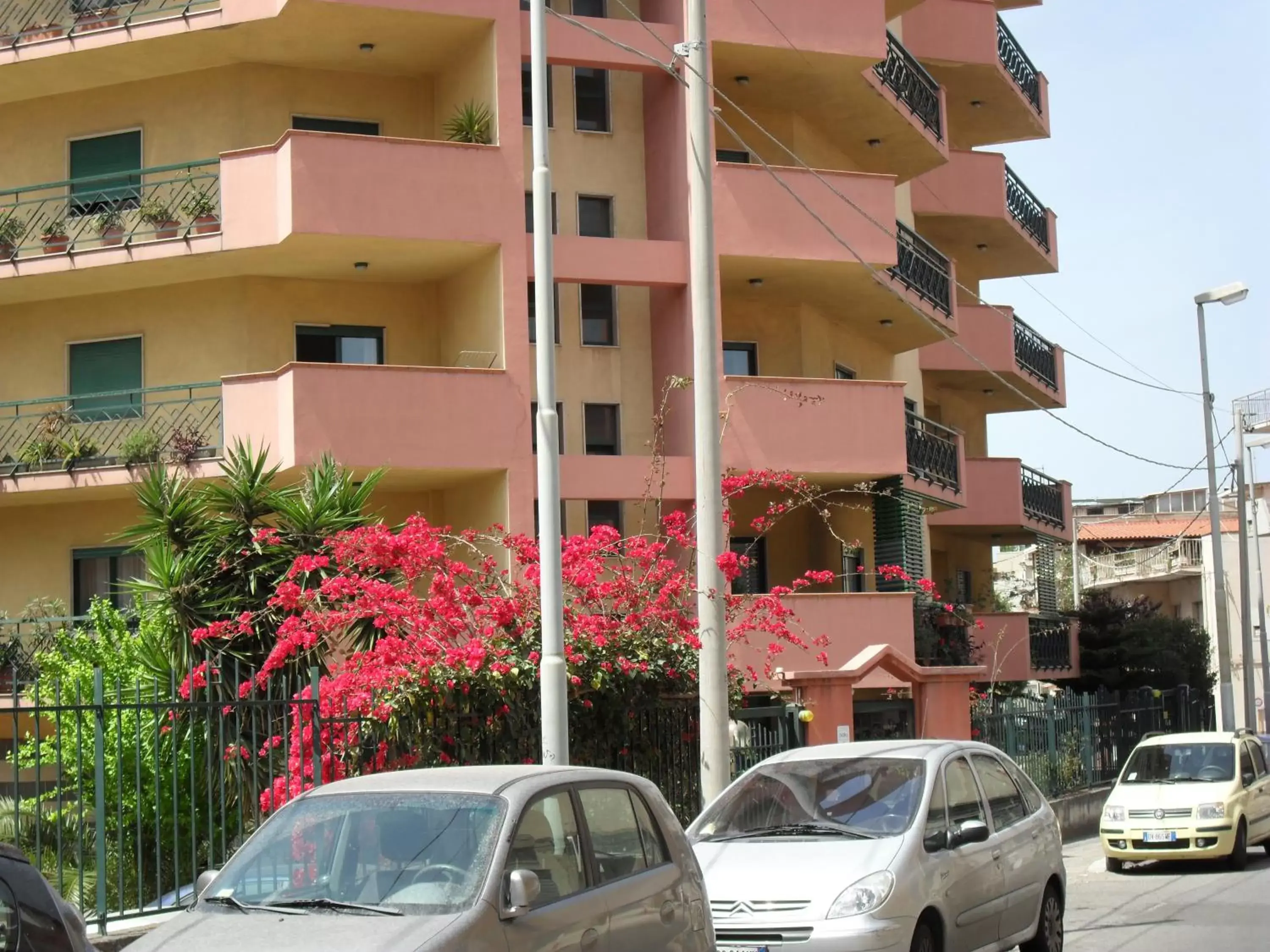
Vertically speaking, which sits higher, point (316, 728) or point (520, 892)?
point (316, 728)

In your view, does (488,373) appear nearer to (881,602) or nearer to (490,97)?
(490,97)

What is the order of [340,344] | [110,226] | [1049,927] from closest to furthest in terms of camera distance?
[1049,927], [110,226], [340,344]

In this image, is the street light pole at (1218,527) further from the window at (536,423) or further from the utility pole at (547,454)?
the utility pole at (547,454)

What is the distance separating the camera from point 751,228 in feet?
78.0

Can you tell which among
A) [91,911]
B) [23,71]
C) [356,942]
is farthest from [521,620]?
[23,71]

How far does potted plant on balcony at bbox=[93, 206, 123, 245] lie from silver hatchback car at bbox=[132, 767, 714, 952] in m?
17.2

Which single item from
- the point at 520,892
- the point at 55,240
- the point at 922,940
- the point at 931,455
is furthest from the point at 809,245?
the point at 520,892

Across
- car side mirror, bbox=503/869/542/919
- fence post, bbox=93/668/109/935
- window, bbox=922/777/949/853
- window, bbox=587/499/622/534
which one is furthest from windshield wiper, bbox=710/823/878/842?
window, bbox=587/499/622/534

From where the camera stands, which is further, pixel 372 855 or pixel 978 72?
pixel 978 72

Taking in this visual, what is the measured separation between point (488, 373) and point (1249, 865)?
11528 mm

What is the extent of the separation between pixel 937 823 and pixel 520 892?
4.39 meters

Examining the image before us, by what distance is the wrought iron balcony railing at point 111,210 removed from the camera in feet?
74.8

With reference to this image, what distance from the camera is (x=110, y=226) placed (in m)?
23.4

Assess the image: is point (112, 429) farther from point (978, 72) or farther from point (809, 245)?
point (978, 72)
